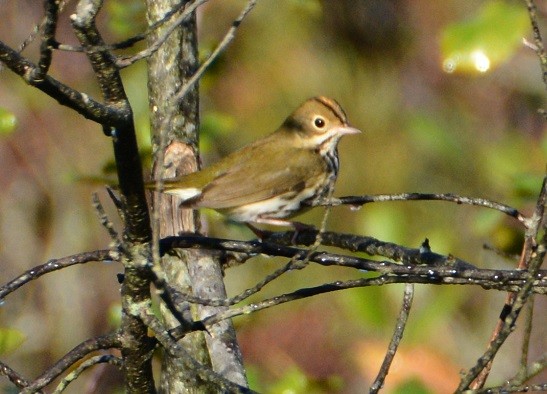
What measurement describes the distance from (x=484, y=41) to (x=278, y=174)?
141 centimetres

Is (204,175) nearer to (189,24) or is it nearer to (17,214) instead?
(189,24)

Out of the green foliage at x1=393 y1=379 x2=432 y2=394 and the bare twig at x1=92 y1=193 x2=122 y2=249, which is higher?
the bare twig at x1=92 y1=193 x2=122 y2=249

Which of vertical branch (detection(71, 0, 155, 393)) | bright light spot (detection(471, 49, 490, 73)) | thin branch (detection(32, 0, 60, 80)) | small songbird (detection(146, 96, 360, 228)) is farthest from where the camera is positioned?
small songbird (detection(146, 96, 360, 228))

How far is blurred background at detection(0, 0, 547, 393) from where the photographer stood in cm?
614

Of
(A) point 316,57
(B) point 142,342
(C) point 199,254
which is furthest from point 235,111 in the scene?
(B) point 142,342

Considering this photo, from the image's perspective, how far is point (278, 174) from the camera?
431cm

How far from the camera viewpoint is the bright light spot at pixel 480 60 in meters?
3.08

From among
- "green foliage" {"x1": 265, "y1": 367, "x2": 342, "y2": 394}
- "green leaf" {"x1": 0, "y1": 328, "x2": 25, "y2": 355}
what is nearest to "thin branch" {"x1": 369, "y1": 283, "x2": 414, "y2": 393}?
"green foliage" {"x1": 265, "y1": 367, "x2": 342, "y2": 394}

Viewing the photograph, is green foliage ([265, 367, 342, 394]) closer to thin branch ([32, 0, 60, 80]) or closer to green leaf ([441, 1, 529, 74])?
green leaf ([441, 1, 529, 74])

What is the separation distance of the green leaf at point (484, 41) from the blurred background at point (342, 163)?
1453 millimetres

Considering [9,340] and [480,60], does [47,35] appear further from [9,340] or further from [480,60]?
[480,60]

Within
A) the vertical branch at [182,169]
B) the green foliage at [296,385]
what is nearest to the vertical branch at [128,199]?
the vertical branch at [182,169]

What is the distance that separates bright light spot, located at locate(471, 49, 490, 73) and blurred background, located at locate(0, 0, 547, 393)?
4.78 feet

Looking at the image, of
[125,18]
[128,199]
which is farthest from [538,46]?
[125,18]
